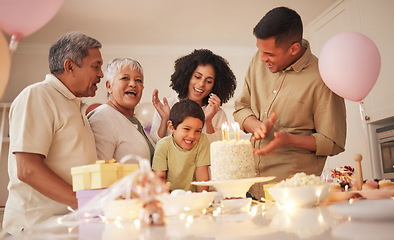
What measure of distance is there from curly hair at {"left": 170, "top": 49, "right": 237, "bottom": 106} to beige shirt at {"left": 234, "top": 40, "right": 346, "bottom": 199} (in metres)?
0.66

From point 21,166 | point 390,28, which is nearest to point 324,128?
point 21,166

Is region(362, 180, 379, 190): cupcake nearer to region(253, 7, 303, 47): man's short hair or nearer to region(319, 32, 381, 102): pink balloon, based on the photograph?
region(319, 32, 381, 102): pink balloon

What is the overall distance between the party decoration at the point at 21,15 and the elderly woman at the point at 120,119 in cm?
54

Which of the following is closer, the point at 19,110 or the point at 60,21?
the point at 19,110

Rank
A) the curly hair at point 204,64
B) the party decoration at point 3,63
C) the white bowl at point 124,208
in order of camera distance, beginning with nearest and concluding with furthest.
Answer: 1. the white bowl at point 124,208
2. the party decoration at point 3,63
3. the curly hair at point 204,64

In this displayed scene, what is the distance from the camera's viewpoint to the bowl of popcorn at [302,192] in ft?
3.33

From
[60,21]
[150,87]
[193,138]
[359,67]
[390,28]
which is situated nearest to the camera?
[359,67]

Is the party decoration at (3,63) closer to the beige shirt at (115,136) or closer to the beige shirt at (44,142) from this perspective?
the beige shirt at (44,142)

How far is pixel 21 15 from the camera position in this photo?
1466 mm

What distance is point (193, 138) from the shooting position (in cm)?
205

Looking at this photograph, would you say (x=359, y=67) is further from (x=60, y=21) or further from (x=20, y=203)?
(x=60, y=21)

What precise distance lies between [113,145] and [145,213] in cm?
107

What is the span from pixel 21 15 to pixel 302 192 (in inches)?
46.7

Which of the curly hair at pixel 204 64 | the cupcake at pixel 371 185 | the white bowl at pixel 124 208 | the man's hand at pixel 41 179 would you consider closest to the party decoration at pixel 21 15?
the man's hand at pixel 41 179
